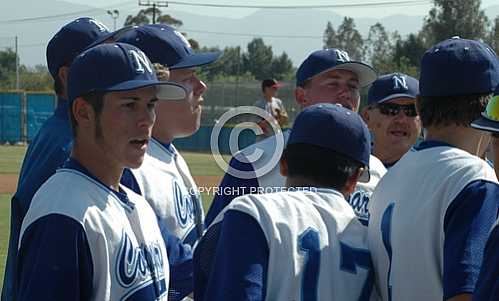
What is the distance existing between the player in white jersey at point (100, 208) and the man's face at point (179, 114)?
742mm

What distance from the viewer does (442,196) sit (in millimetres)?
3018

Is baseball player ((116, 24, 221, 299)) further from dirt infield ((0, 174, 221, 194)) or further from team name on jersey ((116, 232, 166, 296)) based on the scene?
dirt infield ((0, 174, 221, 194))

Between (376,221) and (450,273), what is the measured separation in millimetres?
465

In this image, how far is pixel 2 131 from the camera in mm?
38031

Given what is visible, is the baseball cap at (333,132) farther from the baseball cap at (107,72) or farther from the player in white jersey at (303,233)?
the baseball cap at (107,72)

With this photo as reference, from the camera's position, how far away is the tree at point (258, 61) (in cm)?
9200

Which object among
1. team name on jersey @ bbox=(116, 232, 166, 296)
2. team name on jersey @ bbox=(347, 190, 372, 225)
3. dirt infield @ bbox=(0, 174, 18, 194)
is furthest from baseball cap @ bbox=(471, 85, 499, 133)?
dirt infield @ bbox=(0, 174, 18, 194)

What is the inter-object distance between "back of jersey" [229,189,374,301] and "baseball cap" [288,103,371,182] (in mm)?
165

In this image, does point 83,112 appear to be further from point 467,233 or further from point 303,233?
point 467,233

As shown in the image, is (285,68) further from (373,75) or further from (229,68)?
(373,75)

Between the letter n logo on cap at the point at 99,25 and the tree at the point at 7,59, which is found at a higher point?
the letter n logo on cap at the point at 99,25

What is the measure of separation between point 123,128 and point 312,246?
85 centimetres

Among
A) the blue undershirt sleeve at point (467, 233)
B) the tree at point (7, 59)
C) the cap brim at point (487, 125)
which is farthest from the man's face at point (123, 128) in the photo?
the tree at point (7, 59)

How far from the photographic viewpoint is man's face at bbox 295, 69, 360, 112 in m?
5.24
